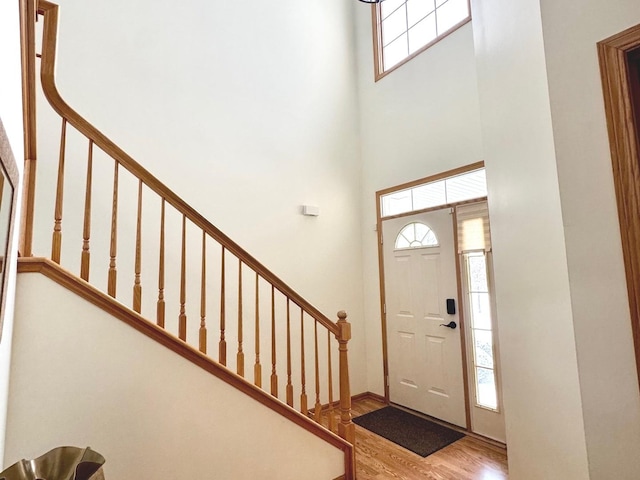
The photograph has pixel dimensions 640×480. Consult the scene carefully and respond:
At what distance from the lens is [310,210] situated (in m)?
3.71

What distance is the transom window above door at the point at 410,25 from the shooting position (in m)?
3.38

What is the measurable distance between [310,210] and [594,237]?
270cm

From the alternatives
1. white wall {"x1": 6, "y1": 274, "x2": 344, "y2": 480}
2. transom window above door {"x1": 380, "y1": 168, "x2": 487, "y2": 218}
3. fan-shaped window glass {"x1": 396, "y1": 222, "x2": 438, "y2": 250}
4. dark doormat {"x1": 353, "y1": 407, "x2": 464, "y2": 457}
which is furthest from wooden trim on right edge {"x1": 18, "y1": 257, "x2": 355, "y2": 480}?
transom window above door {"x1": 380, "y1": 168, "x2": 487, "y2": 218}

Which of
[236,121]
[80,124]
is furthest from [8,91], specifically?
[236,121]

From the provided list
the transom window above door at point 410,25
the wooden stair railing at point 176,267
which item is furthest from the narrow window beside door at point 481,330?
the transom window above door at point 410,25

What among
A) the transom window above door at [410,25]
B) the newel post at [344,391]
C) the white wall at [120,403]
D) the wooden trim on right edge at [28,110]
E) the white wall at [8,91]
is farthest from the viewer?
the transom window above door at [410,25]

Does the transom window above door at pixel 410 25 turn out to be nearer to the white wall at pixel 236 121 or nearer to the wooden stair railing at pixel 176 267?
the white wall at pixel 236 121

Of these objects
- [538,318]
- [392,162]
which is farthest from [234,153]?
[538,318]

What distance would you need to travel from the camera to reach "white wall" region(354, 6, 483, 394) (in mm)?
3193

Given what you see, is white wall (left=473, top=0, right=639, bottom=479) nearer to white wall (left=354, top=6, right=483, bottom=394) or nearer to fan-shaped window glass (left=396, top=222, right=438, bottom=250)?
white wall (left=354, top=6, right=483, bottom=394)

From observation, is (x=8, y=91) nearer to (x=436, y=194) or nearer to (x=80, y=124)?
(x=80, y=124)

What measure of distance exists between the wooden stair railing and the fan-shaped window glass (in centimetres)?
126

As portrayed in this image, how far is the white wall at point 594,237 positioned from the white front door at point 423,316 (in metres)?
1.89

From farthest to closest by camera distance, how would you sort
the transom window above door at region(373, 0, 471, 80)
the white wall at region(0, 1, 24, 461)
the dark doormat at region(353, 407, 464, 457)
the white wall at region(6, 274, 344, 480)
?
1. the transom window above door at region(373, 0, 471, 80)
2. the dark doormat at region(353, 407, 464, 457)
3. the white wall at region(6, 274, 344, 480)
4. the white wall at region(0, 1, 24, 461)
